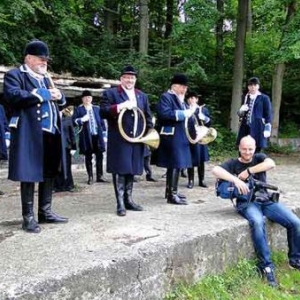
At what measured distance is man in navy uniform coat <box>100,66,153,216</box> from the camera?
5473 mm

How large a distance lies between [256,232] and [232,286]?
2.34 feet

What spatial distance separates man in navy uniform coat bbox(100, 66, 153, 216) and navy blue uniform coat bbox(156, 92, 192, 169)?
1.64 feet

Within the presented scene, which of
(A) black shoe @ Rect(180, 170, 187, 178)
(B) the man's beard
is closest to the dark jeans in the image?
(B) the man's beard

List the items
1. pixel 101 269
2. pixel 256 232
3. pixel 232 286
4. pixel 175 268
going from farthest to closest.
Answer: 1. pixel 256 232
2. pixel 232 286
3. pixel 175 268
4. pixel 101 269

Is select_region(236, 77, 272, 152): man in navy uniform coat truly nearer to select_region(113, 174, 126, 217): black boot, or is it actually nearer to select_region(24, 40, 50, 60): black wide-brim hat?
select_region(113, 174, 126, 217): black boot

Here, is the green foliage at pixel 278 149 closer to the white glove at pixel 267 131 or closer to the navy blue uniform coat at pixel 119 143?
the white glove at pixel 267 131

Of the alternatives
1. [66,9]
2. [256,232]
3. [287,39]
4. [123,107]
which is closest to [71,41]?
[66,9]

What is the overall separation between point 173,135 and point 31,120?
2.21 m

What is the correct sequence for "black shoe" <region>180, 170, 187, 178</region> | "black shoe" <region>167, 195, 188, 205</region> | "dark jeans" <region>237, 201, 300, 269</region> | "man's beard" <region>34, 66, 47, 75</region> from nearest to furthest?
"man's beard" <region>34, 66, 47, 75</region> < "dark jeans" <region>237, 201, 300, 269</region> < "black shoe" <region>167, 195, 188, 205</region> < "black shoe" <region>180, 170, 187, 178</region>

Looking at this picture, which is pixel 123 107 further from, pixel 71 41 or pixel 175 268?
pixel 71 41

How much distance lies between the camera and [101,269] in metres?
3.76

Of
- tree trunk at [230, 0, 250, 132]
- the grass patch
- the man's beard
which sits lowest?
the grass patch

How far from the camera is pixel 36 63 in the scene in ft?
14.9

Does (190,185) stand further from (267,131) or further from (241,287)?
(241,287)
